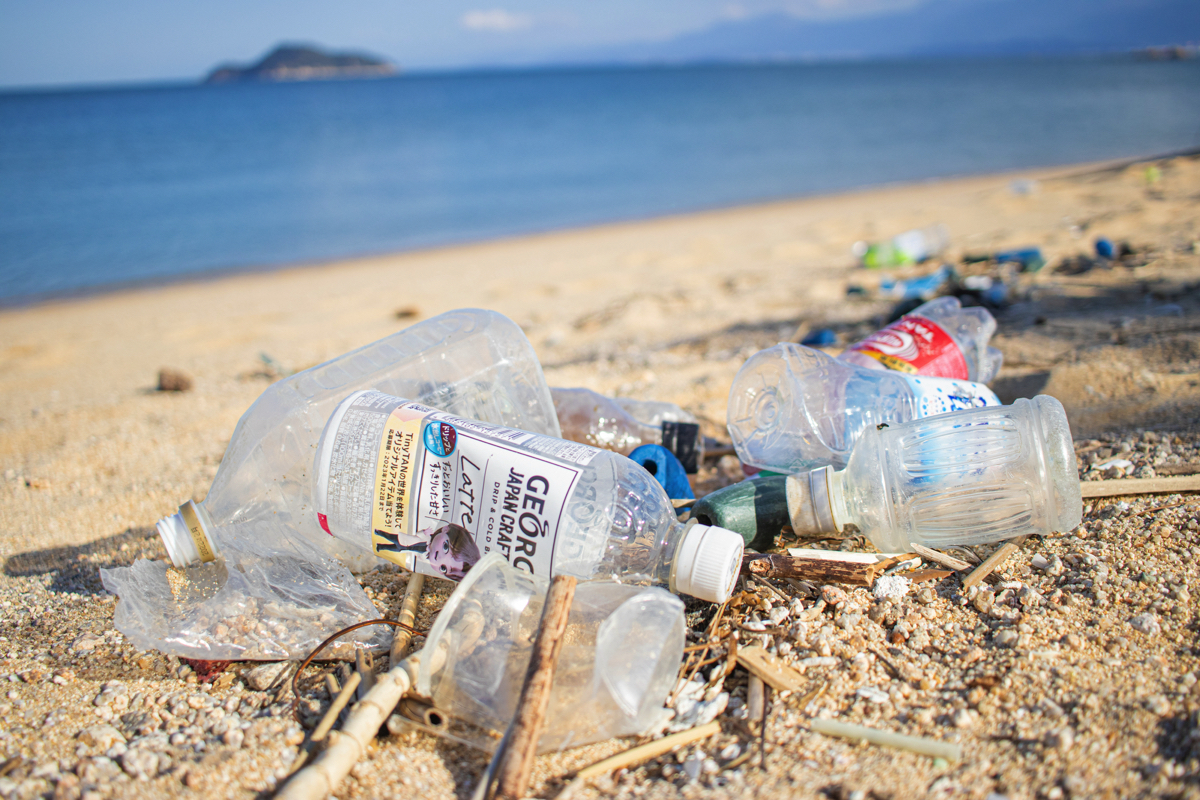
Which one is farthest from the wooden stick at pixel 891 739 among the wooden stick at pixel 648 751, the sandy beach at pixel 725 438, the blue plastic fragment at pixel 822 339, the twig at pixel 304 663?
the blue plastic fragment at pixel 822 339

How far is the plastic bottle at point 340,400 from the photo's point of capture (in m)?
2.06

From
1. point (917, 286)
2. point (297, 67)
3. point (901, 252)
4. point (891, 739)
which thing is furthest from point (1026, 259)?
point (297, 67)

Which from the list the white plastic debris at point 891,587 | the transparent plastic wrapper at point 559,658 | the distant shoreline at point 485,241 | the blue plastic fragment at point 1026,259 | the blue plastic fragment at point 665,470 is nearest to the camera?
the transparent plastic wrapper at point 559,658

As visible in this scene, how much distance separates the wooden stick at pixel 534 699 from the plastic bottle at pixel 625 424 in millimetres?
1047

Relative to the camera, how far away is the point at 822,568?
177 cm

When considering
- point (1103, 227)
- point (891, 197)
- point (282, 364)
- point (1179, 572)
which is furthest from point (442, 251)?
point (1179, 572)

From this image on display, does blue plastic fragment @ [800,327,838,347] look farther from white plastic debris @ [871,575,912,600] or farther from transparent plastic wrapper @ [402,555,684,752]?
transparent plastic wrapper @ [402,555,684,752]

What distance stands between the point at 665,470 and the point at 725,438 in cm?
74

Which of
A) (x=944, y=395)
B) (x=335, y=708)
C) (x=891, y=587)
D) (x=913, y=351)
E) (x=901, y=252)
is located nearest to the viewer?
(x=335, y=708)

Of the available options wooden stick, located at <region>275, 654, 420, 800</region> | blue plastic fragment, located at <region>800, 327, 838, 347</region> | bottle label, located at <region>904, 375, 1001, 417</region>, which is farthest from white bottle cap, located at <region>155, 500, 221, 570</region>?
blue plastic fragment, located at <region>800, 327, 838, 347</region>

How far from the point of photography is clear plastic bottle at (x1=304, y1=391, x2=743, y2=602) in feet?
5.32

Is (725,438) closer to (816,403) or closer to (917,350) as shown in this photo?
(816,403)

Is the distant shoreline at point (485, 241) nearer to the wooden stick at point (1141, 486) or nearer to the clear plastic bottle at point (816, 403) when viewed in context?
the clear plastic bottle at point (816, 403)

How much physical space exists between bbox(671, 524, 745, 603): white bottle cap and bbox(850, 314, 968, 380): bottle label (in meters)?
1.15
